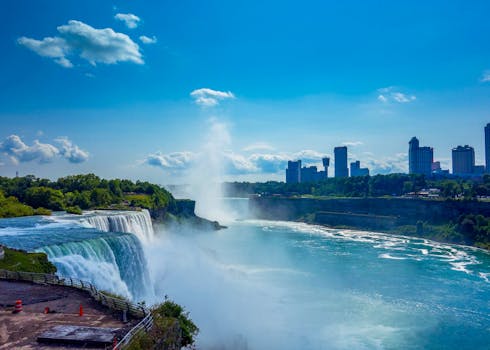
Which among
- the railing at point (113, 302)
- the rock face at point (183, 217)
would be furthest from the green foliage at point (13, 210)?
the railing at point (113, 302)

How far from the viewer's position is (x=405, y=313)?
1099 inches

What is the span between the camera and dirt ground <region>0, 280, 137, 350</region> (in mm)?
10805

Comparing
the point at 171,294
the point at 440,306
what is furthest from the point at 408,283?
the point at 171,294

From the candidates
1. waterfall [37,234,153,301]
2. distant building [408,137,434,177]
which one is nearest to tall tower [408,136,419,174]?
distant building [408,137,434,177]

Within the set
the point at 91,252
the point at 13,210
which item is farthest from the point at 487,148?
the point at 91,252

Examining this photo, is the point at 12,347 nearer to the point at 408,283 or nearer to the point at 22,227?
the point at 22,227

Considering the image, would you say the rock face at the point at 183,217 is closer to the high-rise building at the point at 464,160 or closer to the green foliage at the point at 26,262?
the green foliage at the point at 26,262

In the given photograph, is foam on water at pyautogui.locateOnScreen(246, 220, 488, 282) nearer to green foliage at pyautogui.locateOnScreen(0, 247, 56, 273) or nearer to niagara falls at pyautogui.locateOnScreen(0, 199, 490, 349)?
niagara falls at pyautogui.locateOnScreen(0, 199, 490, 349)

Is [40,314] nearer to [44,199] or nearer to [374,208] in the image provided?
[44,199]

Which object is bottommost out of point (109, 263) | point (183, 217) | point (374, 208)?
point (183, 217)

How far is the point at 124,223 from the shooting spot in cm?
3788

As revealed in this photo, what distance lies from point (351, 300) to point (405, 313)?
4.24m

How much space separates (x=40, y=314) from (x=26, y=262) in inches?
289

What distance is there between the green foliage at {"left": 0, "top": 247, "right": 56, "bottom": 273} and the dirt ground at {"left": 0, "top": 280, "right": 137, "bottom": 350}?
99.4 inches
